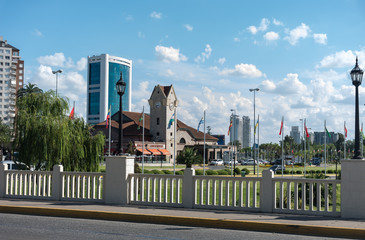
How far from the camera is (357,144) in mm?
11578

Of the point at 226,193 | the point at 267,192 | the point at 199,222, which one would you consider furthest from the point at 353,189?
the point at 199,222

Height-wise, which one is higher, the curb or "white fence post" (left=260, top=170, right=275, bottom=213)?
"white fence post" (left=260, top=170, right=275, bottom=213)

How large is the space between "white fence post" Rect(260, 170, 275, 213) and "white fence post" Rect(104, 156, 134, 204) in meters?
4.26

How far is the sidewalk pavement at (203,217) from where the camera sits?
9.73 m

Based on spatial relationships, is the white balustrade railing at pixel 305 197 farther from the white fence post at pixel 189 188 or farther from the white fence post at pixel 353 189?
the white fence post at pixel 189 188

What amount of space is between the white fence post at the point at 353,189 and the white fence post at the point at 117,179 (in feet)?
20.8

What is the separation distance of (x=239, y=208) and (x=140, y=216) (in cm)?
279

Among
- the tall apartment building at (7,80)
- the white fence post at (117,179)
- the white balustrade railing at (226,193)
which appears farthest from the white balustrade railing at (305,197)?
the tall apartment building at (7,80)

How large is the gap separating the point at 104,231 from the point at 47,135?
13134 millimetres

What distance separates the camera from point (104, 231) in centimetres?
986

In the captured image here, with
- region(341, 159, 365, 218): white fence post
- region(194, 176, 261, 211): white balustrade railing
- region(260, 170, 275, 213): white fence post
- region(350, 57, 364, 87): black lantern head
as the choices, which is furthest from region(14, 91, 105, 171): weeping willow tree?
region(341, 159, 365, 218): white fence post

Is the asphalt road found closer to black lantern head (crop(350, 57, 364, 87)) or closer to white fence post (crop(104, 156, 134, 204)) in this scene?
white fence post (crop(104, 156, 134, 204))

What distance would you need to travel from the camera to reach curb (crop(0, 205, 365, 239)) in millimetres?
9516

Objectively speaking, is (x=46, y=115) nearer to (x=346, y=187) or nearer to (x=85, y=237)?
(x=85, y=237)
